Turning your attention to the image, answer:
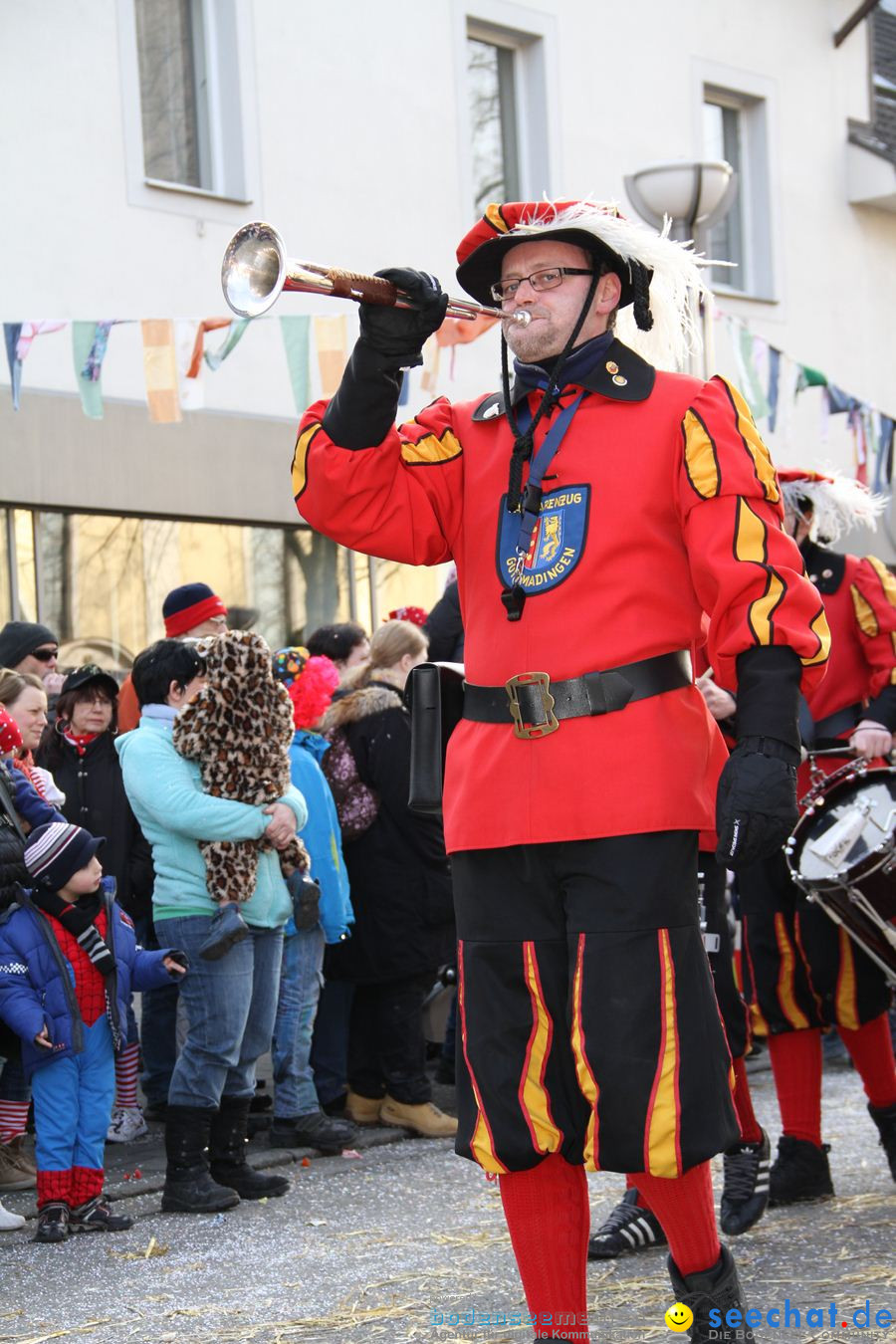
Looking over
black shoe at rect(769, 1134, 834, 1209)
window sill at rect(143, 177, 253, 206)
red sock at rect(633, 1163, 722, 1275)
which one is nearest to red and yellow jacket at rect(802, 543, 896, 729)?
black shoe at rect(769, 1134, 834, 1209)

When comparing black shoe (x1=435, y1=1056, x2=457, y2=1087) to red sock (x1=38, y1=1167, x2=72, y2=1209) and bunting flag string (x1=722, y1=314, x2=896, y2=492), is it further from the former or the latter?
bunting flag string (x1=722, y1=314, x2=896, y2=492)

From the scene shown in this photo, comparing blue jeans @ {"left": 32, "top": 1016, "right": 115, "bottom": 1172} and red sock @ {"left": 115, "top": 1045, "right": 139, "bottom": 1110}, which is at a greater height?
blue jeans @ {"left": 32, "top": 1016, "right": 115, "bottom": 1172}

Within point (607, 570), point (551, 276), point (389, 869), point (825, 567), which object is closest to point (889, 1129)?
point (825, 567)

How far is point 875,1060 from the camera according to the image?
518 centimetres

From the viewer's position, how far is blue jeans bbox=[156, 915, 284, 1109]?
5410 mm

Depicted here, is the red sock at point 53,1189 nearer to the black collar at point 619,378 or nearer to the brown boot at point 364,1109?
the brown boot at point 364,1109

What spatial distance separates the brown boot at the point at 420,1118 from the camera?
21.3 feet

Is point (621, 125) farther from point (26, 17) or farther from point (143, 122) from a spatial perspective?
point (26, 17)

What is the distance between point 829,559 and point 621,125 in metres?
9.28

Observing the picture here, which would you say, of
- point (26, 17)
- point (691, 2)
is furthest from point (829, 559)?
point (691, 2)

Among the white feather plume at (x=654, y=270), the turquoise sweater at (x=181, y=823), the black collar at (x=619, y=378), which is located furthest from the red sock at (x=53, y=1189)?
the white feather plume at (x=654, y=270)

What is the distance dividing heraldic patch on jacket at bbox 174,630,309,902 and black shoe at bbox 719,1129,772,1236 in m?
1.76

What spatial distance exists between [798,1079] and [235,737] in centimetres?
201

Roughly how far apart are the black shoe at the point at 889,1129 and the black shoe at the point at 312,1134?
191 centimetres
